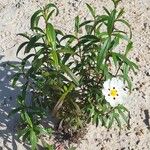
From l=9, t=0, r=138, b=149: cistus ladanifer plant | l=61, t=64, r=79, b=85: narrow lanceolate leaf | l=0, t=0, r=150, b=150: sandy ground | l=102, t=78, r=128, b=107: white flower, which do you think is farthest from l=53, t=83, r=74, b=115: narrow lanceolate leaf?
l=0, t=0, r=150, b=150: sandy ground

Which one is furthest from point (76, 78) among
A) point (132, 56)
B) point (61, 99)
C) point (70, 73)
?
point (132, 56)

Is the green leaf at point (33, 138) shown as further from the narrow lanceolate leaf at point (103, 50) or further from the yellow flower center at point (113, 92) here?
the narrow lanceolate leaf at point (103, 50)

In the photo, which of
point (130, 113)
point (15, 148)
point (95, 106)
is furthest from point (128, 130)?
point (15, 148)

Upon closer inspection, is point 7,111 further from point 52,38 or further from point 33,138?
point 52,38

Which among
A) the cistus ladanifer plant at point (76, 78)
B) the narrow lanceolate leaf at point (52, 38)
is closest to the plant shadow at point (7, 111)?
→ the cistus ladanifer plant at point (76, 78)

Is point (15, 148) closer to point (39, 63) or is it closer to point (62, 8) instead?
point (39, 63)
